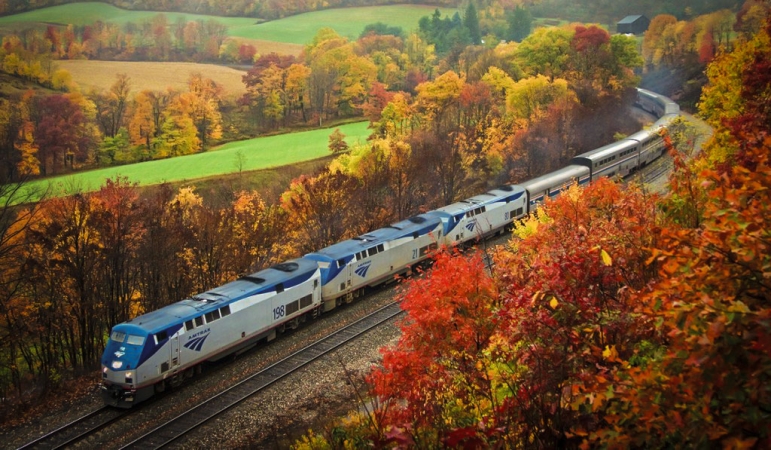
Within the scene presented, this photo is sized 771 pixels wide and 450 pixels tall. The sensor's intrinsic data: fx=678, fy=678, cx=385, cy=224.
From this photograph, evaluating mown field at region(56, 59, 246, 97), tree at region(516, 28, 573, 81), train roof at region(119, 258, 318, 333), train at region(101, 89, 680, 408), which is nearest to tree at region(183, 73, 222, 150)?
mown field at region(56, 59, 246, 97)

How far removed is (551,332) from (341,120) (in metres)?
73.1

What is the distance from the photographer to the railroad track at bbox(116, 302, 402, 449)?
21703 millimetres

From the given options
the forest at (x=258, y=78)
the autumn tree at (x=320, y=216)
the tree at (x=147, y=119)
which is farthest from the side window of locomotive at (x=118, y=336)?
the tree at (x=147, y=119)

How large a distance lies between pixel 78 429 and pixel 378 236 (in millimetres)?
17626

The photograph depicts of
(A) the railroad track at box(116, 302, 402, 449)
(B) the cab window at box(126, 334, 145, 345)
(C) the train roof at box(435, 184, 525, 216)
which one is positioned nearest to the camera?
(A) the railroad track at box(116, 302, 402, 449)

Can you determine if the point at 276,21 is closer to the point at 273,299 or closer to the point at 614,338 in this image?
the point at 273,299

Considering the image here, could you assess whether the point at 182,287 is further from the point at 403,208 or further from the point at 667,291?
the point at 667,291

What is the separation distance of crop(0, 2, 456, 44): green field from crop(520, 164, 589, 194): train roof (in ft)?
194

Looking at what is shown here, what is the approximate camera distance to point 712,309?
699 cm

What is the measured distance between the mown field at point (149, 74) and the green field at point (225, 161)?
38.7 feet

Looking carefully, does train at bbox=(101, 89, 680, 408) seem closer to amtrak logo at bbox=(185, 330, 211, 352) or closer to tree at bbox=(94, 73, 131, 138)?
amtrak logo at bbox=(185, 330, 211, 352)

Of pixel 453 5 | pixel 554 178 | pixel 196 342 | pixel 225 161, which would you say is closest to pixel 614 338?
pixel 196 342

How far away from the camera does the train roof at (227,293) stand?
2461 centimetres

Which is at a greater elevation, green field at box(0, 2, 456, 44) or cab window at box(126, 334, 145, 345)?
green field at box(0, 2, 456, 44)
